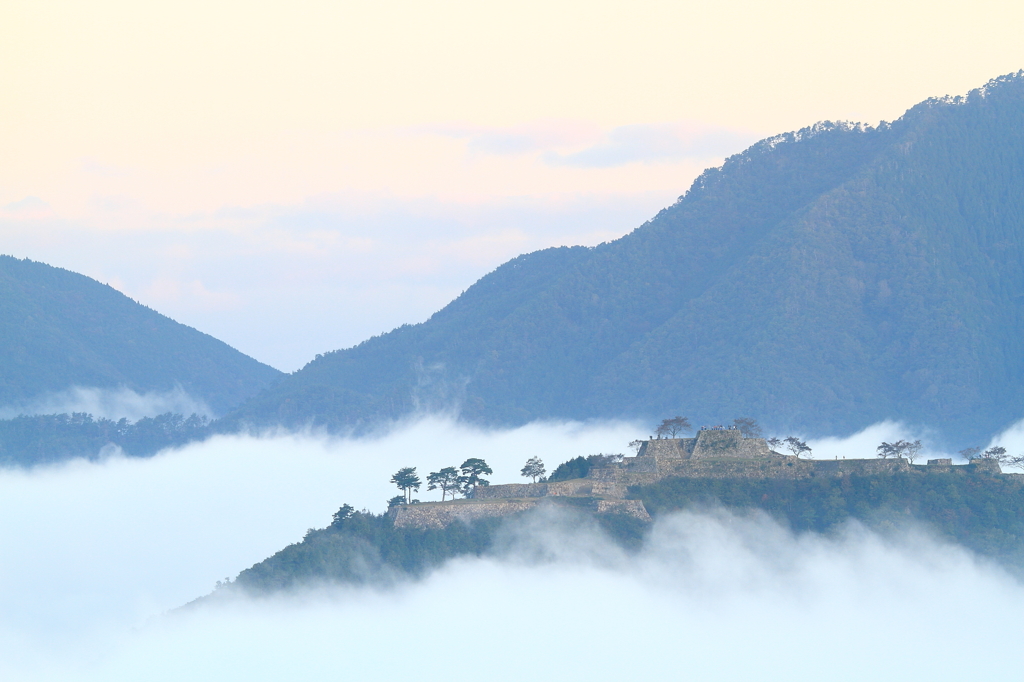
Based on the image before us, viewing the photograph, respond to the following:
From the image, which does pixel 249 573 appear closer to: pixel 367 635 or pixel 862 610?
pixel 367 635

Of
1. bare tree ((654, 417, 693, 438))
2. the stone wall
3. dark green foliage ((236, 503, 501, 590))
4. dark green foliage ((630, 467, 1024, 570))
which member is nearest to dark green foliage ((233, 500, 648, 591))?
dark green foliage ((236, 503, 501, 590))

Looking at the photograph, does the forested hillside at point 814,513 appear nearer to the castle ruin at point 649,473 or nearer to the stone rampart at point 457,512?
the castle ruin at point 649,473

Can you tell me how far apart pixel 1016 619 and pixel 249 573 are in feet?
195

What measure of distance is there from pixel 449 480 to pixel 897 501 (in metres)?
33.8

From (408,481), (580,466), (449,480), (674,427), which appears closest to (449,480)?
(449,480)

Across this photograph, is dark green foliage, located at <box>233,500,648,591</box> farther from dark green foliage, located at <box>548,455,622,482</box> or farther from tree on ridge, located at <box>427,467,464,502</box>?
dark green foliage, located at <box>548,455,622,482</box>

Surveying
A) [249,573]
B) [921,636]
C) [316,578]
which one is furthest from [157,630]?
[921,636]

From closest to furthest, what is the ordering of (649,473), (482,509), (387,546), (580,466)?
(482,509) → (387,546) → (649,473) → (580,466)

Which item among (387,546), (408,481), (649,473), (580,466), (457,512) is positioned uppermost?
(408,481)

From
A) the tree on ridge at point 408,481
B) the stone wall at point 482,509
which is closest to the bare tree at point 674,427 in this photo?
the stone wall at point 482,509

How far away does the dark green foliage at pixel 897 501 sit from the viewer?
131750 millimetres

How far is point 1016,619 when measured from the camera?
131875mm

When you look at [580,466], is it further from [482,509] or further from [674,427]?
[482,509]

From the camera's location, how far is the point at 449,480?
437ft
